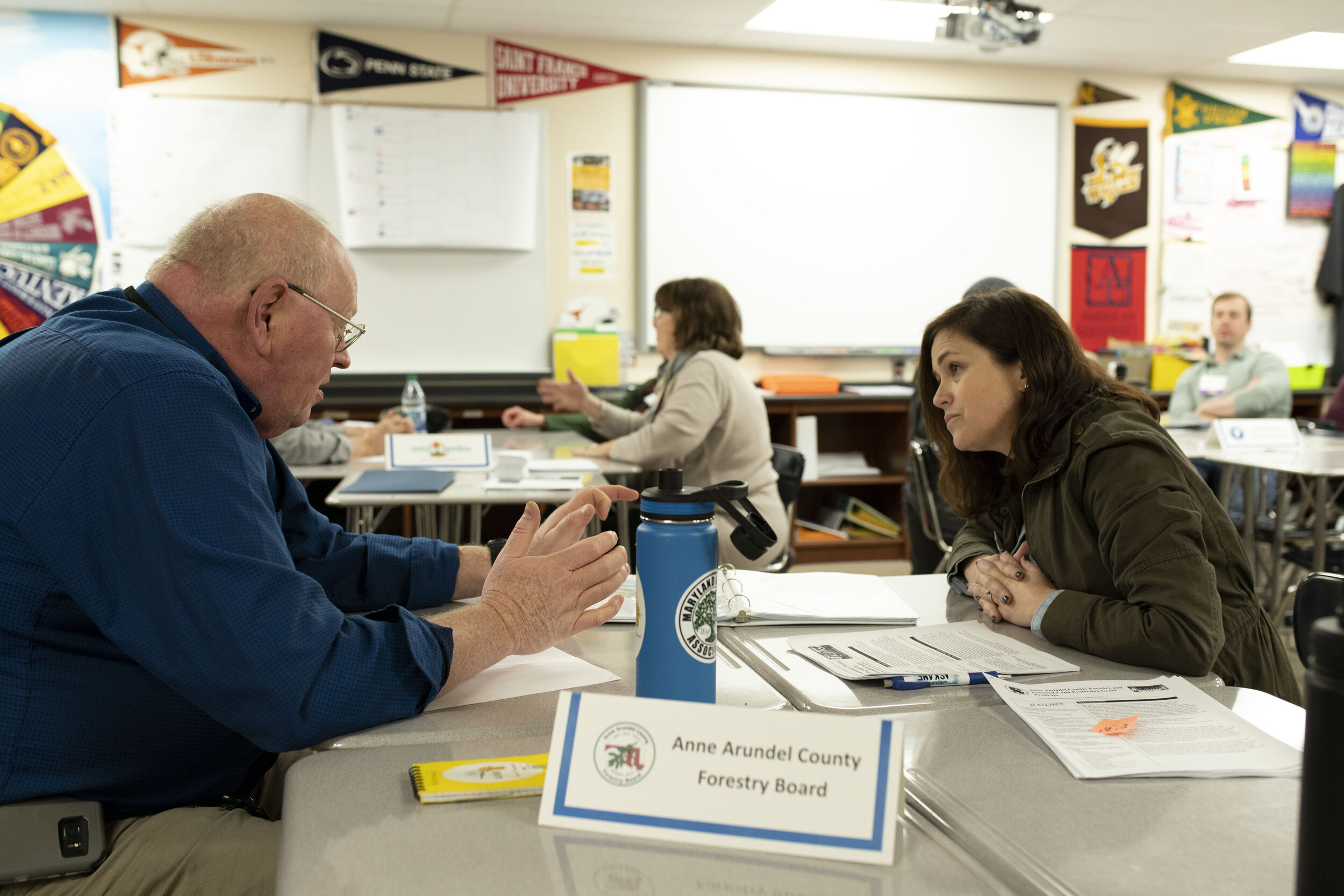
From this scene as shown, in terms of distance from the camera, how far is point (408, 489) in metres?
2.71

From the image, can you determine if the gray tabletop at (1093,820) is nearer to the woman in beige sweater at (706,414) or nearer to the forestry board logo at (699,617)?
the forestry board logo at (699,617)

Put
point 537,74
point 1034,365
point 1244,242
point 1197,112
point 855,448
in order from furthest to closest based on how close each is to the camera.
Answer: point 1244,242, point 1197,112, point 855,448, point 537,74, point 1034,365

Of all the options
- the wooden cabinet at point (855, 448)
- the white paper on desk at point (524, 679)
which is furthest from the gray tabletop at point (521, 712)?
the wooden cabinet at point (855, 448)

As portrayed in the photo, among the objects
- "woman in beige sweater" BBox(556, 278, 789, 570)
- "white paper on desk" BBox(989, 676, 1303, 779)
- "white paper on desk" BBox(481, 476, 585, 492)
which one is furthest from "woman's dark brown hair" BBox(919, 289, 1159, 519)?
"woman in beige sweater" BBox(556, 278, 789, 570)

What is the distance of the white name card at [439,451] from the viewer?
3188 mm

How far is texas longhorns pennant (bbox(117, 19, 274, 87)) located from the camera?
15.7 feet

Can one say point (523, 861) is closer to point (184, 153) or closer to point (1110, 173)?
point (184, 153)

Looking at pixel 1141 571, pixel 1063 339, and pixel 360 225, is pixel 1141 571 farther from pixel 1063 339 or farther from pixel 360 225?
pixel 360 225

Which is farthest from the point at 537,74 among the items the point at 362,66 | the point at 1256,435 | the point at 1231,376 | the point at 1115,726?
the point at 1115,726

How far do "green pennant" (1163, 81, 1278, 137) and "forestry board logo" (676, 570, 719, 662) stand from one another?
6160 mm

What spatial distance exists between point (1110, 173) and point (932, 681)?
5.65 meters

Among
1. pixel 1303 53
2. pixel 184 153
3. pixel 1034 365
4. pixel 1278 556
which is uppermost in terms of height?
pixel 1303 53

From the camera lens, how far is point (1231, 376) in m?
5.33

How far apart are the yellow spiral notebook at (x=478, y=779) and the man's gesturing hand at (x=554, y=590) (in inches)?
8.6
